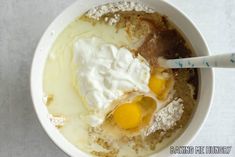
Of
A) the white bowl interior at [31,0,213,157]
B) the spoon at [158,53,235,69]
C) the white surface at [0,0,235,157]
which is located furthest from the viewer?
the white surface at [0,0,235,157]

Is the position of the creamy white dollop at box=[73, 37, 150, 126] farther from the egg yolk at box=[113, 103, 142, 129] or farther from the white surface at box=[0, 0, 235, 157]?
the white surface at box=[0, 0, 235, 157]

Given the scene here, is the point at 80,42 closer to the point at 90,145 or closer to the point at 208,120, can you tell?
the point at 90,145

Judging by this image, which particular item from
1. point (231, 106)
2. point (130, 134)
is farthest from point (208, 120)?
point (130, 134)

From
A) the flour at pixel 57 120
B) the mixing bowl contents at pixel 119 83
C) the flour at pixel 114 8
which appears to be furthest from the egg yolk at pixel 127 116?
the flour at pixel 114 8

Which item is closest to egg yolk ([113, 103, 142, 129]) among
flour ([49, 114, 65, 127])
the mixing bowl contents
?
the mixing bowl contents

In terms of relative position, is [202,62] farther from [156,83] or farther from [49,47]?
[49,47]

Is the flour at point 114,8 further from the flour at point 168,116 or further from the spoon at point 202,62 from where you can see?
the flour at point 168,116
